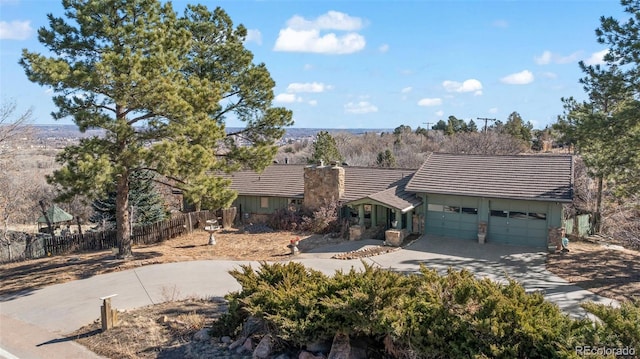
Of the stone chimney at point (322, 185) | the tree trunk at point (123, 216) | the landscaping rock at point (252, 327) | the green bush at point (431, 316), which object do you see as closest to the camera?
the green bush at point (431, 316)

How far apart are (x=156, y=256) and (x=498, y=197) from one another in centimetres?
1437

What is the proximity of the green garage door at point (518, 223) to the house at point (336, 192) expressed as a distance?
3.45m

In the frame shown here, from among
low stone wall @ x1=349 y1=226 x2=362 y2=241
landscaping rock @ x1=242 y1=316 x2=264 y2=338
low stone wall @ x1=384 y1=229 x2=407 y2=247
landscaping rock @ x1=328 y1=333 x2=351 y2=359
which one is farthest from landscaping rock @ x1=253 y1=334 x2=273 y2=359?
low stone wall @ x1=349 y1=226 x2=362 y2=241

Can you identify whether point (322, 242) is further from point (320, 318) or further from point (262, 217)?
point (320, 318)

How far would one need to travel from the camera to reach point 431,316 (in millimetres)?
7680

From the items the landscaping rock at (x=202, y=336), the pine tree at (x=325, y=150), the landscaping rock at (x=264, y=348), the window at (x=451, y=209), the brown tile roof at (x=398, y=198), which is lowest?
the landscaping rock at (x=202, y=336)

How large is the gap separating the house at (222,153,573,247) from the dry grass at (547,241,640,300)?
58.4 inches

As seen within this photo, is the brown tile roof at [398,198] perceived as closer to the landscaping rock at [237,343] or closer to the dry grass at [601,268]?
the dry grass at [601,268]

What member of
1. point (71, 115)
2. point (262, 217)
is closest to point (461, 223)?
point (262, 217)

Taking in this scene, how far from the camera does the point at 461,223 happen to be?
2097 cm

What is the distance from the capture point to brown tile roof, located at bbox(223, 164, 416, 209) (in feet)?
79.9

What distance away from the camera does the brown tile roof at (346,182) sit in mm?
24359

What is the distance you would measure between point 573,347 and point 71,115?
15599 mm

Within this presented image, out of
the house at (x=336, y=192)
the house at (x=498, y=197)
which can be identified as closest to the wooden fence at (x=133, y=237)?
the house at (x=336, y=192)
